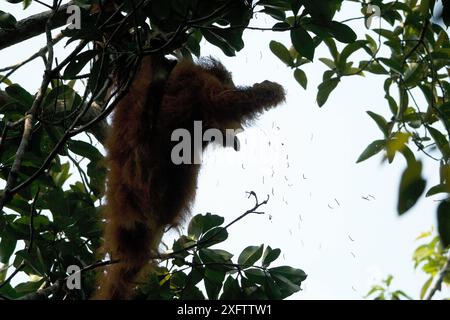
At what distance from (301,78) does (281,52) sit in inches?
7.2

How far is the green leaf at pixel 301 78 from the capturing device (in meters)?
3.46

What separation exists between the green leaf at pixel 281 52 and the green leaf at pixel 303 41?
0.63 meters

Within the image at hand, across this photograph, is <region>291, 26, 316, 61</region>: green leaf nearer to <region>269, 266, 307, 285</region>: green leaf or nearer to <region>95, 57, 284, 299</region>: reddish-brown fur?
<region>95, 57, 284, 299</region>: reddish-brown fur

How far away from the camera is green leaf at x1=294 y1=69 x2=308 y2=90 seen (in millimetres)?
3463

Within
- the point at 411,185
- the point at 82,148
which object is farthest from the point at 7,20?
the point at 411,185

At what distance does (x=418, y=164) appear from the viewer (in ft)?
2.90

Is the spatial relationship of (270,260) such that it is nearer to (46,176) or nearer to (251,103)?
(251,103)

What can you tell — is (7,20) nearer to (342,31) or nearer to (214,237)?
(214,237)

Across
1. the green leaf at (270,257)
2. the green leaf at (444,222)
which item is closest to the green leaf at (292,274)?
the green leaf at (270,257)

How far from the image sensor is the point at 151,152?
10.4 feet

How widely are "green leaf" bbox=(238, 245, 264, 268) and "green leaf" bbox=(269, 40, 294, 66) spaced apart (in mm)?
1047

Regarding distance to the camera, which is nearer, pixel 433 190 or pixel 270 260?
pixel 433 190
